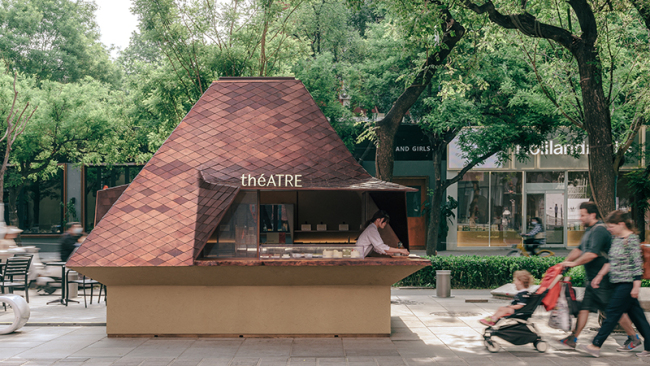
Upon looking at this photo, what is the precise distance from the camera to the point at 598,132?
1095 cm

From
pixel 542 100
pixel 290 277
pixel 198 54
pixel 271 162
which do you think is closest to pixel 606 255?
pixel 290 277

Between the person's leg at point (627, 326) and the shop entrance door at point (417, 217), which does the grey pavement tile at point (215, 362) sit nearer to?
the person's leg at point (627, 326)

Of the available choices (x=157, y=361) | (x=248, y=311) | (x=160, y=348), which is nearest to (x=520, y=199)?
(x=248, y=311)

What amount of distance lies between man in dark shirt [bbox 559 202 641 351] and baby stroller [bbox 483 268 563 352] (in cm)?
45

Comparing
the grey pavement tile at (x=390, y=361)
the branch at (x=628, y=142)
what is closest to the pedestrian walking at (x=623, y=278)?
the grey pavement tile at (x=390, y=361)

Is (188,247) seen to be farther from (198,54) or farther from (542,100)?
(542,100)

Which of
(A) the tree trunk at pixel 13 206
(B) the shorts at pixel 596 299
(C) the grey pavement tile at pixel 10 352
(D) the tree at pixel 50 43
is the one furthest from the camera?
(D) the tree at pixel 50 43

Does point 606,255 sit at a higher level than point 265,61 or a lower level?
lower

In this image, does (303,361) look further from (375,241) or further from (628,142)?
(628,142)

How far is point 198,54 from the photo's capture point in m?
17.2

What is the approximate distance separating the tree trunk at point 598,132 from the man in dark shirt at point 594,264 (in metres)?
3.27

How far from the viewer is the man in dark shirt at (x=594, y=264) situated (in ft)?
25.8

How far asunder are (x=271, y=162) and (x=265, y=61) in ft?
28.3

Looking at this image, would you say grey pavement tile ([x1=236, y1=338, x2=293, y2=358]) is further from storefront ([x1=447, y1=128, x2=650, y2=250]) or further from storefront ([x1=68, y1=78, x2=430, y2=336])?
storefront ([x1=447, y1=128, x2=650, y2=250])
